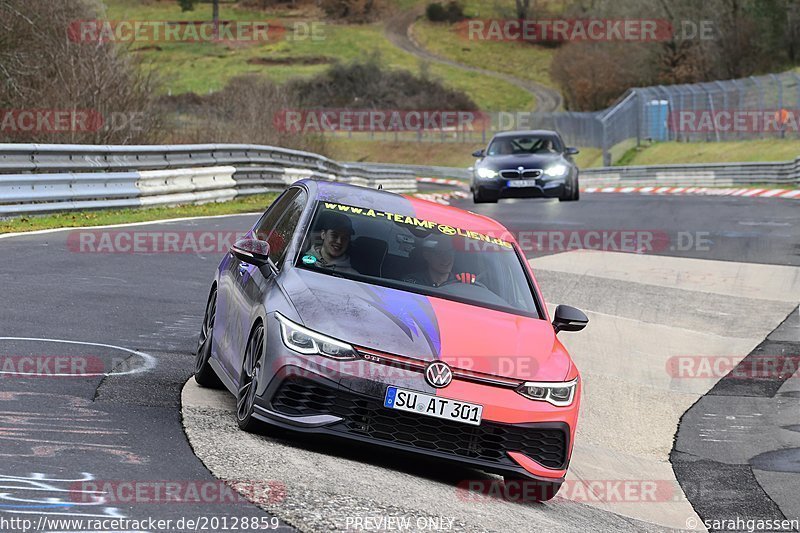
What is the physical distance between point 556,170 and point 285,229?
721 inches

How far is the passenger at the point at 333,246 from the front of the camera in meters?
7.85

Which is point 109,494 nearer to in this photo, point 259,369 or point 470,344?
point 259,369

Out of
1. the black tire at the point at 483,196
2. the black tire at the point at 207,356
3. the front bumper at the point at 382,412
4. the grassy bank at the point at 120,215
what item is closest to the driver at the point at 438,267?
the front bumper at the point at 382,412

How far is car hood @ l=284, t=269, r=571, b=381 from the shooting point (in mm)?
6926

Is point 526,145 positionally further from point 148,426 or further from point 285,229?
point 148,426

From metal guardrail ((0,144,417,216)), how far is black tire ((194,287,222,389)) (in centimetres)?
959

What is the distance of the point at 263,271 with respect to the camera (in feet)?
25.6

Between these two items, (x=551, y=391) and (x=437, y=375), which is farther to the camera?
(x=551, y=391)

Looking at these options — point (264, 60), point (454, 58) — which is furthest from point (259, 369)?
point (454, 58)

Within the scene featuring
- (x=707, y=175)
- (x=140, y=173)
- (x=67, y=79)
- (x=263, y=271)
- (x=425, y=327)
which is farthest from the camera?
(x=707, y=175)

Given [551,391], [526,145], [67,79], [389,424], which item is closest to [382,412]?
[389,424]

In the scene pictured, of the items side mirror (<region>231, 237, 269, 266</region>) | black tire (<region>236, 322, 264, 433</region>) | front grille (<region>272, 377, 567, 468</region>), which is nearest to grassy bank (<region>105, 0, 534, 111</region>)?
side mirror (<region>231, 237, 269, 266</region>)

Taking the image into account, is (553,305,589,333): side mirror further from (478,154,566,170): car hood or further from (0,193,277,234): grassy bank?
(478,154,566,170): car hood

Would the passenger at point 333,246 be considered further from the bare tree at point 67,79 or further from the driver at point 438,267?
the bare tree at point 67,79
